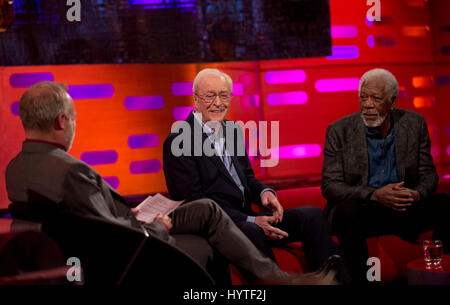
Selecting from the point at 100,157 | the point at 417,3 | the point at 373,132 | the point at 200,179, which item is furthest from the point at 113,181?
the point at 417,3

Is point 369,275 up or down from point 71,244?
down

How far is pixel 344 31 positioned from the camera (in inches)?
201

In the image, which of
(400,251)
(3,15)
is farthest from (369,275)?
(3,15)

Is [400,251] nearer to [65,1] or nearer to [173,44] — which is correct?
[173,44]

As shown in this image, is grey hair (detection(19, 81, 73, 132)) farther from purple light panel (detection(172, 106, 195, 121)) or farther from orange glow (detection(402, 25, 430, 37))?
orange glow (detection(402, 25, 430, 37))

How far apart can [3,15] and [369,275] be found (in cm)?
314

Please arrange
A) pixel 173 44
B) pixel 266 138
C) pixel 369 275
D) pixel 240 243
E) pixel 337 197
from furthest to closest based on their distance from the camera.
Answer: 1. pixel 266 138
2. pixel 173 44
3. pixel 337 197
4. pixel 369 275
5. pixel 240 243

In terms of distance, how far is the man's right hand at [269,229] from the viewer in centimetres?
283

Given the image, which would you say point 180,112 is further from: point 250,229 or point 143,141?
point 250,229

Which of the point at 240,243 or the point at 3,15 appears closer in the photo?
the point at 240,243

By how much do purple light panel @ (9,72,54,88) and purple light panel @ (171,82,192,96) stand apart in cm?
104

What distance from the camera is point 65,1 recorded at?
4082 millimetres

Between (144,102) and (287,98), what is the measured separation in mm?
1371
